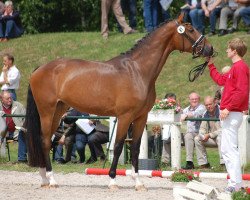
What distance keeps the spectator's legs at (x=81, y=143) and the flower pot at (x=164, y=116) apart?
5.31 ft

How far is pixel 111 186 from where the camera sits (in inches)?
565

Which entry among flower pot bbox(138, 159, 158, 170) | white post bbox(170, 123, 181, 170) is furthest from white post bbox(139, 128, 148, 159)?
flower pot bbox(138, 159, 158, 170)

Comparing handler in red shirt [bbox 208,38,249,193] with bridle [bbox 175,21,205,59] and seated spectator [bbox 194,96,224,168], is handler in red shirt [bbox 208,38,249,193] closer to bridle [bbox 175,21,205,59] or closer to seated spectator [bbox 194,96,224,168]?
bridle [bbox 175,21,205,59]

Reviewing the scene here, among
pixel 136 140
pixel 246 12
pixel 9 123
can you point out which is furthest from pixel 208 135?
pixel 246 12

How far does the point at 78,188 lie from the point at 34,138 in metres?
1.07

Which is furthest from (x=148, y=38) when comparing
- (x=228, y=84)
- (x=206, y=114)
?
(x=206, y=114)

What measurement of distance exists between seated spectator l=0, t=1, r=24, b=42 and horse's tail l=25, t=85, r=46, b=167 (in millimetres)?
12724

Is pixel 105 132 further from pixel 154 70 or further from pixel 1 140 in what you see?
pixel 154 70

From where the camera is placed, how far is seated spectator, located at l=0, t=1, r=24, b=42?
27.4 metres

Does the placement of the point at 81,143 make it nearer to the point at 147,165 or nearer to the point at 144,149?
the point at 144,149

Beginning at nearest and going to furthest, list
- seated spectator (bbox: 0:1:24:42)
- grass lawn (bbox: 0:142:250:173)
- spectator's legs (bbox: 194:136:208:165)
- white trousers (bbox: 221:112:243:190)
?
white trousers (bbox: 221:112:243:190)
grass lawn (bbox: 0:142:250:173)
spectator's legs (bbox: 194:136:208:165)
seated spectator (bbox: 0:1:24:42)

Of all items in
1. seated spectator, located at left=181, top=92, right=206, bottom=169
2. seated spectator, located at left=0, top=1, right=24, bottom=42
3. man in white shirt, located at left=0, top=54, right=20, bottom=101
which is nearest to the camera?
seated spectator, located at left=181, top=92, right=206, bottom=169

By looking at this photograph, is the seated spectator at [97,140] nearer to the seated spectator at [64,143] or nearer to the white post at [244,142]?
the seated spectator at [64,143]

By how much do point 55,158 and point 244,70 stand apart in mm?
6548
